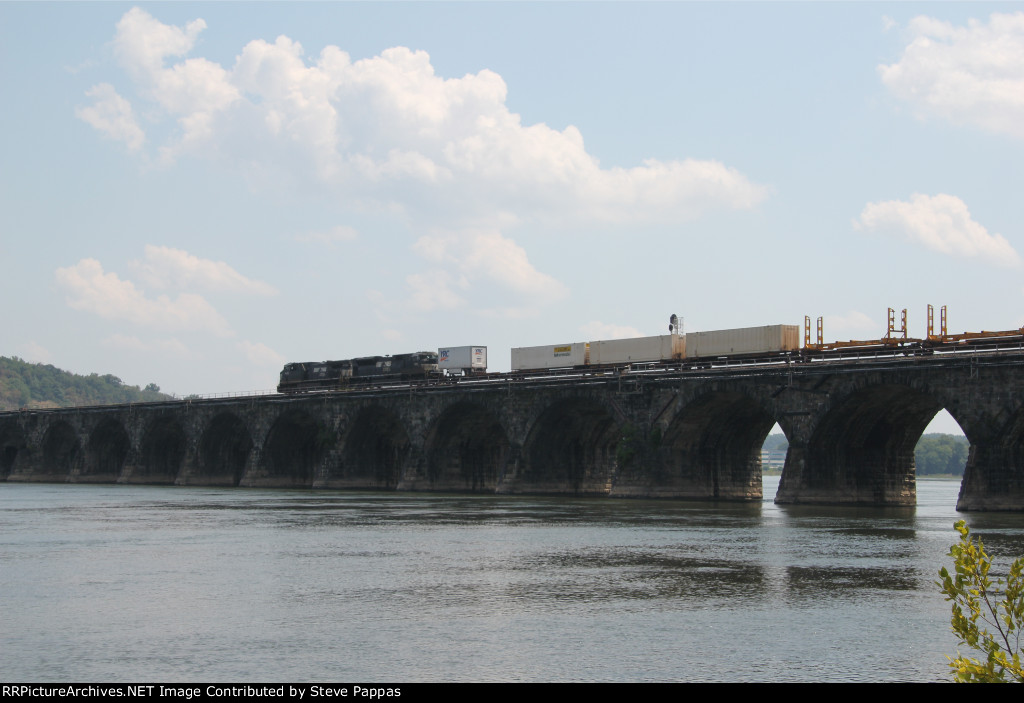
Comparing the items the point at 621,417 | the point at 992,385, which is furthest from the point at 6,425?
the point at 992,385

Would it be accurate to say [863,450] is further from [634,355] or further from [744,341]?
[634,355]

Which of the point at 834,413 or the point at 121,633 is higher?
the point at 834,413

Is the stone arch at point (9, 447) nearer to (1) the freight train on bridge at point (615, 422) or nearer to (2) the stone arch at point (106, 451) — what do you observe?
(1) the freight train on bridge at point (615, 422)

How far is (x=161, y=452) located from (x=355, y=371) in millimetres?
26254

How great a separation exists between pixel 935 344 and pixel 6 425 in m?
96.5

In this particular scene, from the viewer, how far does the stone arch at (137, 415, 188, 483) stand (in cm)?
9744

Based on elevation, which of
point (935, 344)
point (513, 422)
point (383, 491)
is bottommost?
point (383, 491)

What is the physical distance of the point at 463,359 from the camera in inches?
3199

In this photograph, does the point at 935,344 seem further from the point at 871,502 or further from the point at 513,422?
the point at 513,422

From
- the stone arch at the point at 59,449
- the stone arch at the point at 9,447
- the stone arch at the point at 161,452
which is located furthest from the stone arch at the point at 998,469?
the stone arch at the point at 9,447

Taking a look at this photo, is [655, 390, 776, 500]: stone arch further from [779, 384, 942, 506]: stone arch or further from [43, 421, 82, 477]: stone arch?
[43, 421, 82, 477]: stone arch

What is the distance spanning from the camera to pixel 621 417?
61.1 metres

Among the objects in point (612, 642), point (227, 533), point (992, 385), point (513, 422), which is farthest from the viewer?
point (513, 422)

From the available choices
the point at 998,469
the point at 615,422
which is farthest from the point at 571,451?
the point at 998,469
